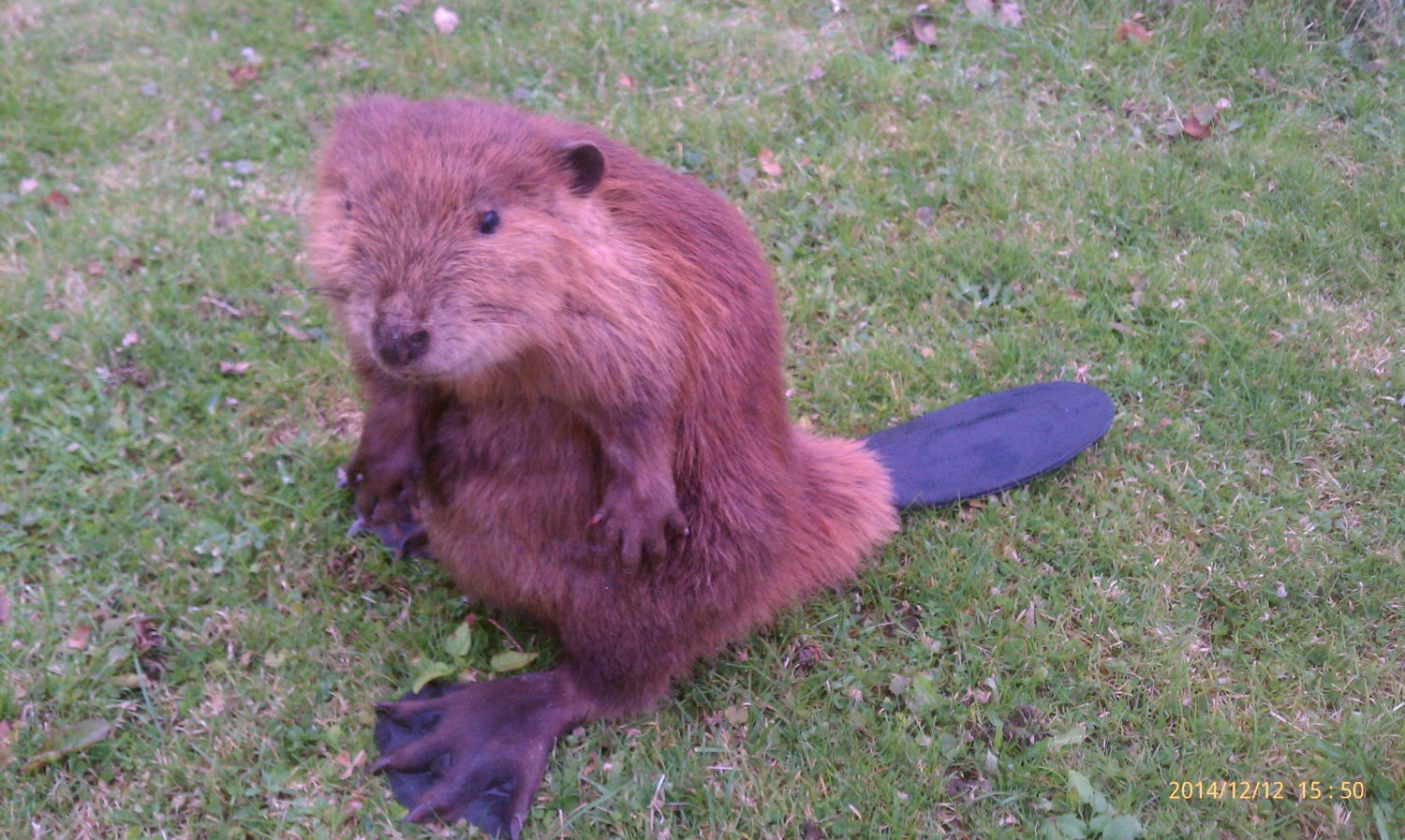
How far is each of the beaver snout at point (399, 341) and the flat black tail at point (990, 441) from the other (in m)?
1.35

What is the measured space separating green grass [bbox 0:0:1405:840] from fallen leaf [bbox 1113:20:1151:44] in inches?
3.8

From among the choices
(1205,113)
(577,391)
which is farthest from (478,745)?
(1205,113)

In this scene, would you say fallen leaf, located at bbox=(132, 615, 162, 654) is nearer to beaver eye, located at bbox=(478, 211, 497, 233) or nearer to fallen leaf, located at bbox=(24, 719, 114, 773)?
fallen leaf, located at bbox=(24, 719, 114, 773)

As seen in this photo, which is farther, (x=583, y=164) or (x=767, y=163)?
(x=767, y=163)

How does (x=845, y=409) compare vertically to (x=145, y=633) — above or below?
above

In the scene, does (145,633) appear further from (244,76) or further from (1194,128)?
(1194,128)

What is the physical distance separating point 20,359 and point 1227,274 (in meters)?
3.72

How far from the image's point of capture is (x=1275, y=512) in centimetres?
264

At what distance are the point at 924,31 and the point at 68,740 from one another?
12.6 ft

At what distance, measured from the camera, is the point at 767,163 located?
3.77 meters

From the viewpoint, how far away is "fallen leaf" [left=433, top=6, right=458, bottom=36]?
4473 mm
